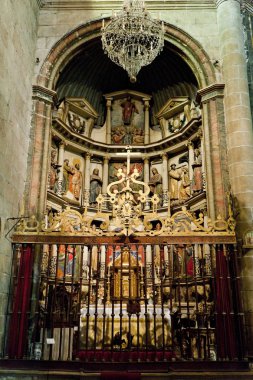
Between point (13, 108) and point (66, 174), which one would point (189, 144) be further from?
point (13, 108)

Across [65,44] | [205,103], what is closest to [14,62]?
[65,44]

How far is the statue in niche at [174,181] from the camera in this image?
1283 cm

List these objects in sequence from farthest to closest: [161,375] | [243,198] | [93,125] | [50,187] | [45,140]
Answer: [93,125] < [50,187] < [45,140] < [243,198] < [161,375]

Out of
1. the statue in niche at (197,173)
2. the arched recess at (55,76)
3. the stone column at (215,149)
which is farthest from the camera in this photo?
the statue in niche at (197,173)

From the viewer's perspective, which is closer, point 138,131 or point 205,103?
point 205,103

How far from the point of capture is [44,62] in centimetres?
1139

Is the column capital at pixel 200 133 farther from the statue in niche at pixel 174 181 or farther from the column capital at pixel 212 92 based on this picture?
the statue in niche at pixel 174 181

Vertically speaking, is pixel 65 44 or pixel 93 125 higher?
pixel 65 44

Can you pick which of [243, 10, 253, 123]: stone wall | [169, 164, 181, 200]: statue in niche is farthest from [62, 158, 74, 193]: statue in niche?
[243, 10, 253, 123]: stone wall

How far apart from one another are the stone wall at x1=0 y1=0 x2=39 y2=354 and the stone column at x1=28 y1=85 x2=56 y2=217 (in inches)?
7.5

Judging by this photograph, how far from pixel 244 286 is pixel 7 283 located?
16.6ft

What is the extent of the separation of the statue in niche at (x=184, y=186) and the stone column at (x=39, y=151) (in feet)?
13.8

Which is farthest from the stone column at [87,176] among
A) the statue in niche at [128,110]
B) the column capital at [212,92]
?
the column capital at [212,92]

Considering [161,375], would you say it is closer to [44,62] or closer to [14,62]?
[14,62]
